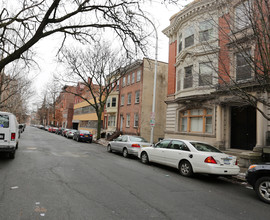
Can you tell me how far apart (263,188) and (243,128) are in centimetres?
829

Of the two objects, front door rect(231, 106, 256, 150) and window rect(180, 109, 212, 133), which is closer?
front door rect(231, 106, 256, 150)

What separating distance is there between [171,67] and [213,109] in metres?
6.56

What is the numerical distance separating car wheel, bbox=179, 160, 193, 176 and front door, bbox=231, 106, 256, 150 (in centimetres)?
648

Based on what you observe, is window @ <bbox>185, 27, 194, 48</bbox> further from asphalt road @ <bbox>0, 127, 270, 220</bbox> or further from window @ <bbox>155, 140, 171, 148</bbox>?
asphalt road @ <bbox>0, 127, 270, 220</bbox>

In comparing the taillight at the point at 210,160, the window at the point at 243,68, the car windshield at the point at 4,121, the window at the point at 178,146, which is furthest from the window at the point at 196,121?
the car windshield at the point at 4,121

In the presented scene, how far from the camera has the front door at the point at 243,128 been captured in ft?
41.0

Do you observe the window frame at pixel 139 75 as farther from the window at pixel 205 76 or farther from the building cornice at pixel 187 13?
the window at pixel 205 76

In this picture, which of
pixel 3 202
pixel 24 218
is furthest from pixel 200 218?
pixel 3 202

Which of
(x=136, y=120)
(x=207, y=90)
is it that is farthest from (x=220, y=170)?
(x=136, y=120)

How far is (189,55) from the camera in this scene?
52.1ft

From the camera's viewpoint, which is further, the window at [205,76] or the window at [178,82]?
the window at [178,82]

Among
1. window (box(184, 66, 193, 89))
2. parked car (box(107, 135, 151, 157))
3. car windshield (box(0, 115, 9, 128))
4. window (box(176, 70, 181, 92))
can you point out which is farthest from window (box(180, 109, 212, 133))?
car windshield (box(0, 115, 9, 128))

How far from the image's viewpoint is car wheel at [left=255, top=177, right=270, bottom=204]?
5301mm

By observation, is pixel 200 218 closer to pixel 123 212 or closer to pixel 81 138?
pixel 123 212
